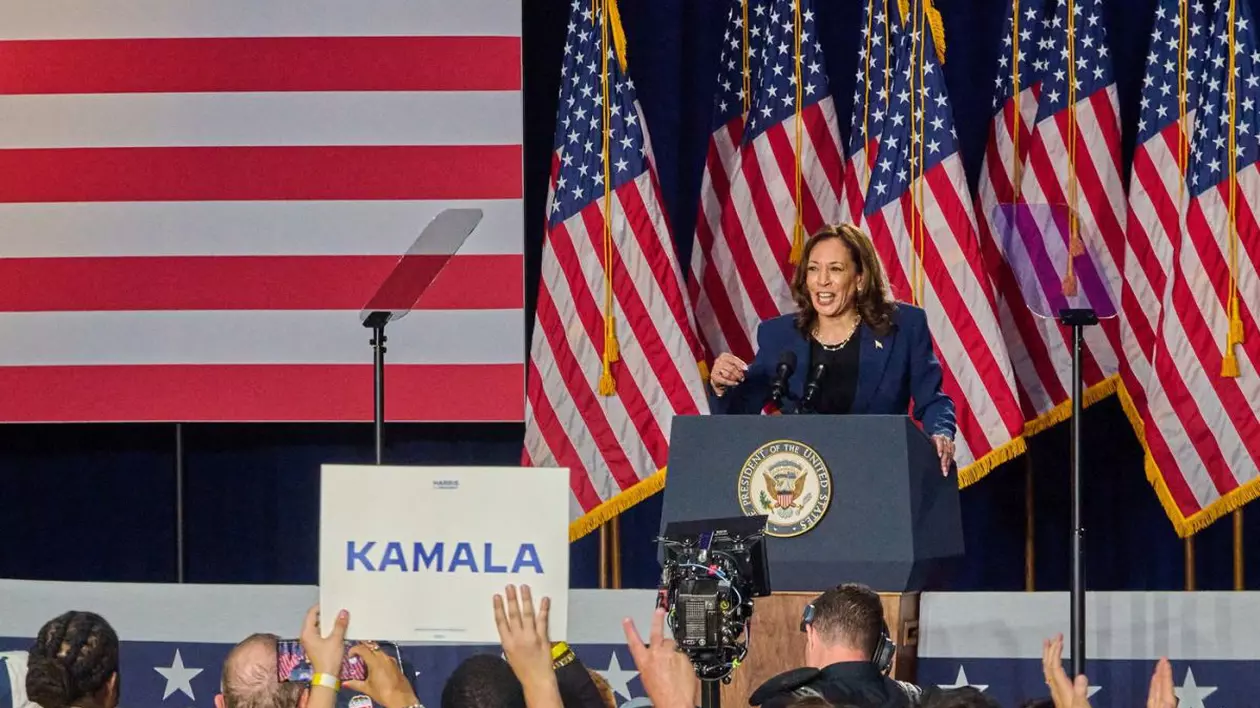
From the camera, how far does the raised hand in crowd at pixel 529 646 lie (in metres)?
2.12

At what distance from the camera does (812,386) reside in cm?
377

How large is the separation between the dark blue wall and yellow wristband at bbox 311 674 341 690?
4833 mm

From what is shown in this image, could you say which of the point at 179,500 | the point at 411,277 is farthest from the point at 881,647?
the point at 179,500

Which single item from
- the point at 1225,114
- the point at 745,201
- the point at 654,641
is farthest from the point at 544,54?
the point at 654,641

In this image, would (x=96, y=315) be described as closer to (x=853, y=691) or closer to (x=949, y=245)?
(x=949, y=245)

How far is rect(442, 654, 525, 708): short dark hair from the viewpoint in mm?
2869

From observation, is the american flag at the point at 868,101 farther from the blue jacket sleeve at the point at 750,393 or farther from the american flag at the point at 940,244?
the blue jacket sleeve at the point at 750,393

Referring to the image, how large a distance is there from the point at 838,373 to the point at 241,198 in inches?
139

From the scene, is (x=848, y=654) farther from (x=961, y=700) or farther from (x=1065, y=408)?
(x=1065, y=408)

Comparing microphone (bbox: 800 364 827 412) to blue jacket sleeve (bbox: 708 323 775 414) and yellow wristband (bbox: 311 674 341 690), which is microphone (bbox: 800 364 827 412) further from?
yellow wristband (bbox: 311 674 341 690)

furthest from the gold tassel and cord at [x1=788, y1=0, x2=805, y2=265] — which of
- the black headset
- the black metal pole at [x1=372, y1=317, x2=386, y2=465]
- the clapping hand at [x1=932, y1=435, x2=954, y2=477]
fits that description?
the black headset

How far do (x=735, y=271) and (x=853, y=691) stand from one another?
12.7 ft

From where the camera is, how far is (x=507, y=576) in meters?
2.48

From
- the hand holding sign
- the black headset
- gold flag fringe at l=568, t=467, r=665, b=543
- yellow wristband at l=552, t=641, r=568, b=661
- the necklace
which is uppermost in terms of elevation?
the necklace
